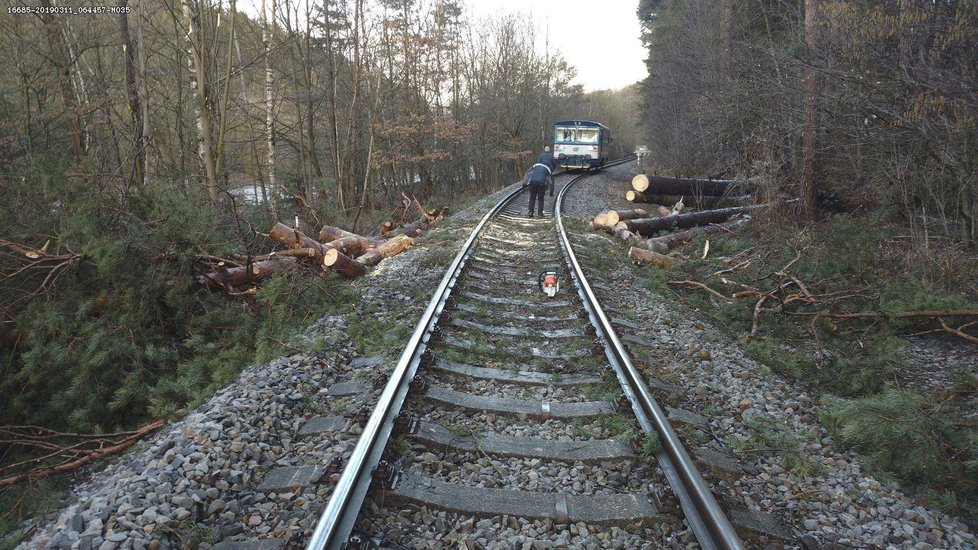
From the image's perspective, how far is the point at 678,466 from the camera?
115 inches

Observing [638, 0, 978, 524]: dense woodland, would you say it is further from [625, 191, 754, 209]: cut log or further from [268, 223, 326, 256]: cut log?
[268, 223, 326, 256]: cut log

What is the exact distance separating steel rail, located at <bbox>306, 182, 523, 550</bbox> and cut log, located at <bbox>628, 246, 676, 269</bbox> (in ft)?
17.0

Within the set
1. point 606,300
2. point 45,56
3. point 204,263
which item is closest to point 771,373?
point 606,300

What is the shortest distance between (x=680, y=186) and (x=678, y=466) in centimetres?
1250

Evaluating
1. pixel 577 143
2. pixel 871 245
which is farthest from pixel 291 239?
pixel 577 143

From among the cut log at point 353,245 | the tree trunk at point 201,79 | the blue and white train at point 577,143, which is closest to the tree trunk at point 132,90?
the tree trunk at point 201,79

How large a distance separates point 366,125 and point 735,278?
18.8m

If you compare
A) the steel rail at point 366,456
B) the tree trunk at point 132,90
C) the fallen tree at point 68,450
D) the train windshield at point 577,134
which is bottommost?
the fallen tree at point 68,450

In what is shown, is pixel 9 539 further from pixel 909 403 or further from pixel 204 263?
pixel 909 403

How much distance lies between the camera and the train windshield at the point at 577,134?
27531mm

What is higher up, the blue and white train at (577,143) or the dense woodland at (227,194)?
the blue and white train at (577,143)

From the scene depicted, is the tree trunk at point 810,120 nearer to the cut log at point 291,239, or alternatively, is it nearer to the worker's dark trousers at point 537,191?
the worker's dark trousers at point 537,191

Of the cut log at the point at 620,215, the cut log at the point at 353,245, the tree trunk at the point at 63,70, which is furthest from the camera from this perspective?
the cut log at the point at 620,215

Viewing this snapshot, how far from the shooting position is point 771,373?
471cm
